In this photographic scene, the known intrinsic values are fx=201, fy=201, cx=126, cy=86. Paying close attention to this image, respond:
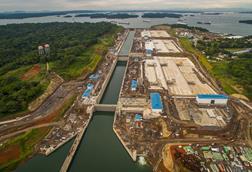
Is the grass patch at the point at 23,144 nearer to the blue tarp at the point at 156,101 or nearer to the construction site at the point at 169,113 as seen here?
the construction site at the point at 169,113

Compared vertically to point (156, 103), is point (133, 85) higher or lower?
lower

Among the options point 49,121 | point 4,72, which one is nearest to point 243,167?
point 49,121

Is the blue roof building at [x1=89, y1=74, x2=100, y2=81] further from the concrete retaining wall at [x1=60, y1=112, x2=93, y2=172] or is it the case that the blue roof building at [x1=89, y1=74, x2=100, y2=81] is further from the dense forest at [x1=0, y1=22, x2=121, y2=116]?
the concrete retaining wall at [x1=60, y1=112, x2=93, y2=172]

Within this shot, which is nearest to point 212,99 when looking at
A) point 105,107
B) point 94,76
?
point 105,107

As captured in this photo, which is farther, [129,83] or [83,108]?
[129,83]

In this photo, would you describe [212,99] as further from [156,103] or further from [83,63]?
[83,63]

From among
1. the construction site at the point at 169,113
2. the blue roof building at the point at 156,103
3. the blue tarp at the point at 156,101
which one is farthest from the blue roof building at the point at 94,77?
the blue roof building at the point at 156,103

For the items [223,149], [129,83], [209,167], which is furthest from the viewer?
[129,83]

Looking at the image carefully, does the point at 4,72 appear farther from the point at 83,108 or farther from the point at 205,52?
the point at 205,52
